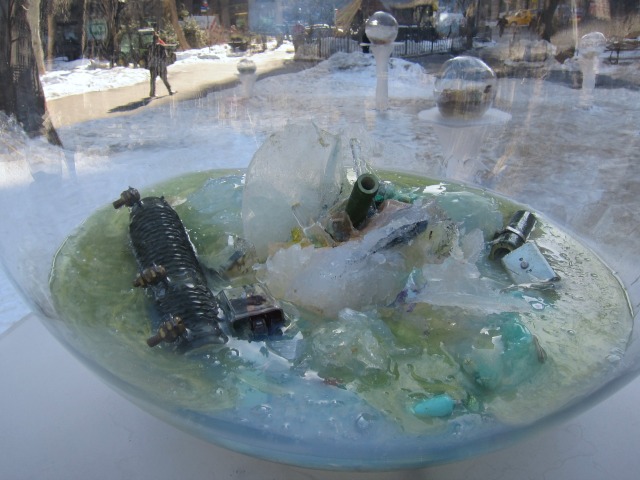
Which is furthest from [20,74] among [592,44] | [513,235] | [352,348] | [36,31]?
[592,44]

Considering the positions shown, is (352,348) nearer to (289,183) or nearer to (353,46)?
(289,183)

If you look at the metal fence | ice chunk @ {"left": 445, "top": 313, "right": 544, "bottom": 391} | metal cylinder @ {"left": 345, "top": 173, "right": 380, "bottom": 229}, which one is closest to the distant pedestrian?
the metal fence

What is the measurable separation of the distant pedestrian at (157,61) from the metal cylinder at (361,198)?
0.54 metres

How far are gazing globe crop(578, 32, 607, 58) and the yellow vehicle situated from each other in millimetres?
107

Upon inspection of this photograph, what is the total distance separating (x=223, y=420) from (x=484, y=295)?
12.4 inches

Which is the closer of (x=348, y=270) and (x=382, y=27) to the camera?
(x=348, y=270)

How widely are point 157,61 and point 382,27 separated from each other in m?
0.47

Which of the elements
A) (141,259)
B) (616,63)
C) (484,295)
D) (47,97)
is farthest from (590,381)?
(47,97)

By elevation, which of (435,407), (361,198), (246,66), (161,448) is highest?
(246,66)

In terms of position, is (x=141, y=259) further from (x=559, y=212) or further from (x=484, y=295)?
(x=559, y=212)

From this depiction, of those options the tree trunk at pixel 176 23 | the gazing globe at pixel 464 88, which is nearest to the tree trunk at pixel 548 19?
the gazing globe at pixel 464 88

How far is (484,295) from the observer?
58 centimetres

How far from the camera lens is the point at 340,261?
1.90 feet

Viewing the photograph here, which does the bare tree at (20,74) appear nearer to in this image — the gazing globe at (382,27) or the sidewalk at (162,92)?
the sidewalk at (162,92)
